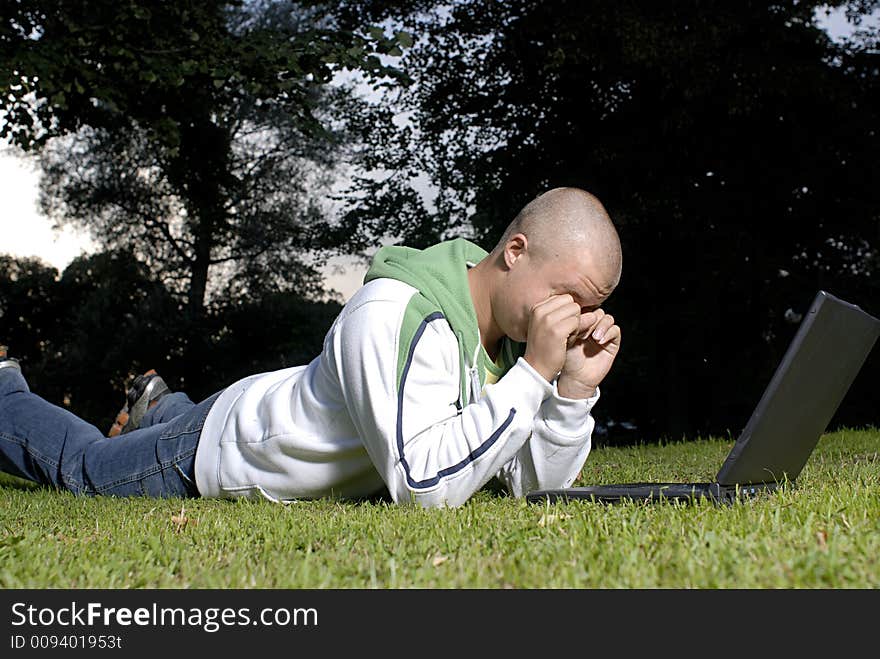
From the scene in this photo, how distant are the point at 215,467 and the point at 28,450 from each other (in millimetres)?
1607

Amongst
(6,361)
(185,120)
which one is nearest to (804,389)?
(6,361)

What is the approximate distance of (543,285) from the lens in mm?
3768

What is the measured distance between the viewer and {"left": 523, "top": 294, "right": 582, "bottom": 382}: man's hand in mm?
3539

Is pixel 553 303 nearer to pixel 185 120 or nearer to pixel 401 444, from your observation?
pixel 401 444

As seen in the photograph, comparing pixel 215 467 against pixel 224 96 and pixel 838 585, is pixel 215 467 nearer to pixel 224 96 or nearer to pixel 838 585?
pixel 838 585

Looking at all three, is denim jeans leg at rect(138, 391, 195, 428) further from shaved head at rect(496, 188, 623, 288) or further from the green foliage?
Result: the green foliage

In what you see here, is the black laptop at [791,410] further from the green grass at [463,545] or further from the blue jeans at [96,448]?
the blue jeans at [96,448]

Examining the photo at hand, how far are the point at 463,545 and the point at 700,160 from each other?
15707mm

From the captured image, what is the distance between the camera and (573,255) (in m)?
3.72

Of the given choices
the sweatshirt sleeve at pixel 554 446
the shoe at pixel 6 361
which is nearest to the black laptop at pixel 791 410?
the sweatshirt sleeve at pixel 554 446

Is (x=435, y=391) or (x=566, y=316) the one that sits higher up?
(x=566, y=316)
